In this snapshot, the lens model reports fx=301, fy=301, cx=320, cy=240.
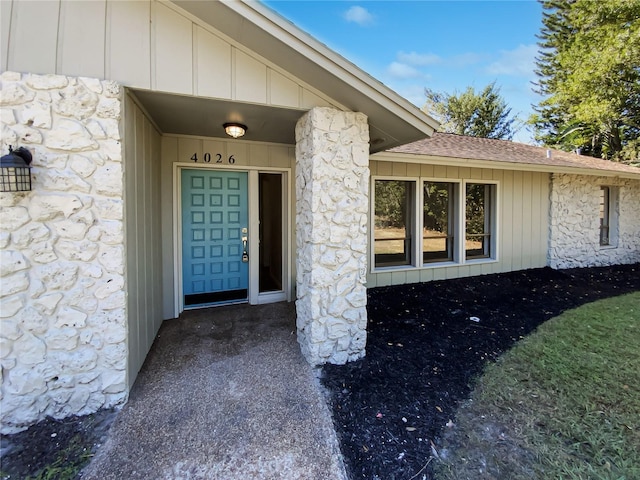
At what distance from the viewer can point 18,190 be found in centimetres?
212

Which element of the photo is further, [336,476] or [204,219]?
[204,219]

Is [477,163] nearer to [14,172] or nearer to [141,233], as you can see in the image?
[141,233]

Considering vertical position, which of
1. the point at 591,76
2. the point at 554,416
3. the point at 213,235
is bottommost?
the point at 554,416

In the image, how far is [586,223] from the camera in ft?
25.6

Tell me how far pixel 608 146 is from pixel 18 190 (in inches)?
936

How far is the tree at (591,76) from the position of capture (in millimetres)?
12047

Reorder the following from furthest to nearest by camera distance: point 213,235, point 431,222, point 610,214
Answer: point 610,214 → point 431,222 → point 213,235

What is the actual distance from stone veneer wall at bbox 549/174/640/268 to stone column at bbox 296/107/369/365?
6.77 meters

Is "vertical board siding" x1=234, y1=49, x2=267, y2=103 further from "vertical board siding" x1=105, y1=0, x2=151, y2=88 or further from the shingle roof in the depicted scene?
the shingle roof

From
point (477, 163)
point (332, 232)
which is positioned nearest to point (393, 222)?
point (477, 163)

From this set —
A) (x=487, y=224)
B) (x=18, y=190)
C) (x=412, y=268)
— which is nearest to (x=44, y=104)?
(x=18, y=190)

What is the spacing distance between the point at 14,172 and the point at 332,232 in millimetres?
2507

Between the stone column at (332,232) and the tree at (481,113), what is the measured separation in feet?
69.3

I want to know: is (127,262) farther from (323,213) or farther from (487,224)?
(487,224)
